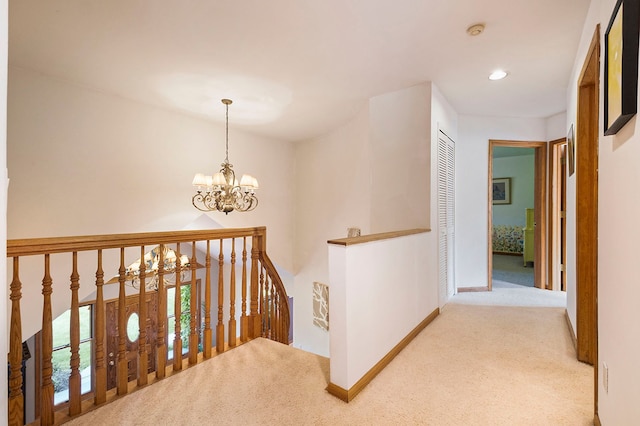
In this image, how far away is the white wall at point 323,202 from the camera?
456 cm

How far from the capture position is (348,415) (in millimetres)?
1597

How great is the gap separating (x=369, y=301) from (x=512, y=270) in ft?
16.1

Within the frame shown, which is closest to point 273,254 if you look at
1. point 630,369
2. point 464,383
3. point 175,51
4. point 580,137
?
point 175,51

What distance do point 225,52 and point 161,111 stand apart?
1.72 m

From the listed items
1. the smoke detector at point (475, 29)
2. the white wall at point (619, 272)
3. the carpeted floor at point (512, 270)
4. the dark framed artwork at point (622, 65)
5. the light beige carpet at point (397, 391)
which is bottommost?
the light beige carpet at point (397, 391)

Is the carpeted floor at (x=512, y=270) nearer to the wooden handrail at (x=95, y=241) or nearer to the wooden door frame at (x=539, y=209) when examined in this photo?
the wooden door frame at (x=539, y=209)

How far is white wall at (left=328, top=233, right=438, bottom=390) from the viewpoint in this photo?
1711mm

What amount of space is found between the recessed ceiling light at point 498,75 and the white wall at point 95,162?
290 cm

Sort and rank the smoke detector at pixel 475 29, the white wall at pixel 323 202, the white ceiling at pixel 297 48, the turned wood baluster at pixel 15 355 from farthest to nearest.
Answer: the white wall at pixel 323 202, the smoke detector at pixel 475 29, the white ceiling at pixel 297 48, the turned wood baluster at pixel 15 355

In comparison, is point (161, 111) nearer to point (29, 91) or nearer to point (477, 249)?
point (29, 91)

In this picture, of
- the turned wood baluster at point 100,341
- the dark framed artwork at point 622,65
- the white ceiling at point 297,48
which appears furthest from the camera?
the white ceiling at point 297,48

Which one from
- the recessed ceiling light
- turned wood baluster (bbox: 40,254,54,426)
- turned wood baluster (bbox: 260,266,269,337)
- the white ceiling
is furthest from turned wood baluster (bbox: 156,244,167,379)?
the recessed ceiling light

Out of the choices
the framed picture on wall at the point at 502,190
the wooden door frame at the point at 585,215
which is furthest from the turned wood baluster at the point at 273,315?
the framed picture on wall at the point at 502,190

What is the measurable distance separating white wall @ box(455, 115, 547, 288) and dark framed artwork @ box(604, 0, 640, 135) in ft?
9.61
